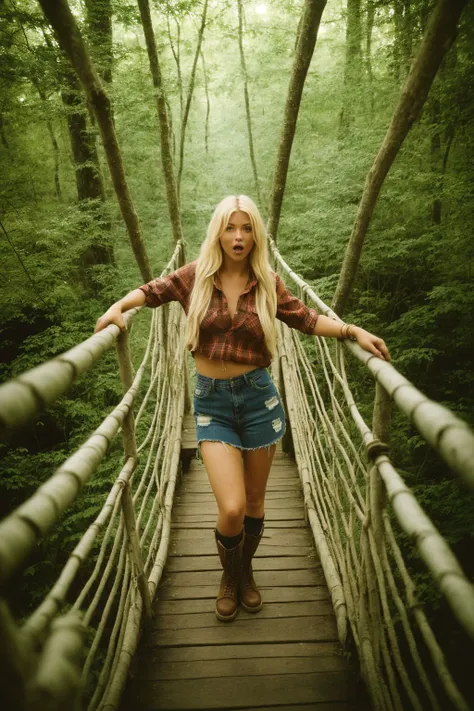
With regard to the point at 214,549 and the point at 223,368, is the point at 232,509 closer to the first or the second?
the point at 223,368

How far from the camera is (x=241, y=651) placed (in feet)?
5.33

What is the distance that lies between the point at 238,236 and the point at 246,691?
1.63 metres

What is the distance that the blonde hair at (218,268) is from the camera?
5.16 feet

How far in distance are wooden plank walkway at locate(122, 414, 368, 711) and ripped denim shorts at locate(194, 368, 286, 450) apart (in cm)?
78

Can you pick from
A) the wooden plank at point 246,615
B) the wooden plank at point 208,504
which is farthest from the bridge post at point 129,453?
the wooden plank at point 208,504

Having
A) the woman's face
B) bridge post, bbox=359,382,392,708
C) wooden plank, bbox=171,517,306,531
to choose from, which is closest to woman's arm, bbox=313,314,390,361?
bridge post, bbox=359,382,392,708

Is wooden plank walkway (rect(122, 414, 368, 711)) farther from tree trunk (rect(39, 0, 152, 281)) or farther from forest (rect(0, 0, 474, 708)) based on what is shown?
tree trunk (rect(39, 0, 152, 281))

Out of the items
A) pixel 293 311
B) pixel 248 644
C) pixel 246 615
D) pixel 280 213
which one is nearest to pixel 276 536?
pixel 246 615

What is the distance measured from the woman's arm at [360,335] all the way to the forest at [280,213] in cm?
150

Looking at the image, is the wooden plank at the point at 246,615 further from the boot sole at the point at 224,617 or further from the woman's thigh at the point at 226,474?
the woman's thigh at the point at 226,474

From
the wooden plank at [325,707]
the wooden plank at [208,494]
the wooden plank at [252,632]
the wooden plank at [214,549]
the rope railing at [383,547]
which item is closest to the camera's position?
the rope railing at [383,547]

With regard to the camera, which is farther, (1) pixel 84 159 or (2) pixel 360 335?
(1) pixel 84 159

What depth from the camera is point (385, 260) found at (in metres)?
5.53

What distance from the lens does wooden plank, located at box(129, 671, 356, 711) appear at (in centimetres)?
145
